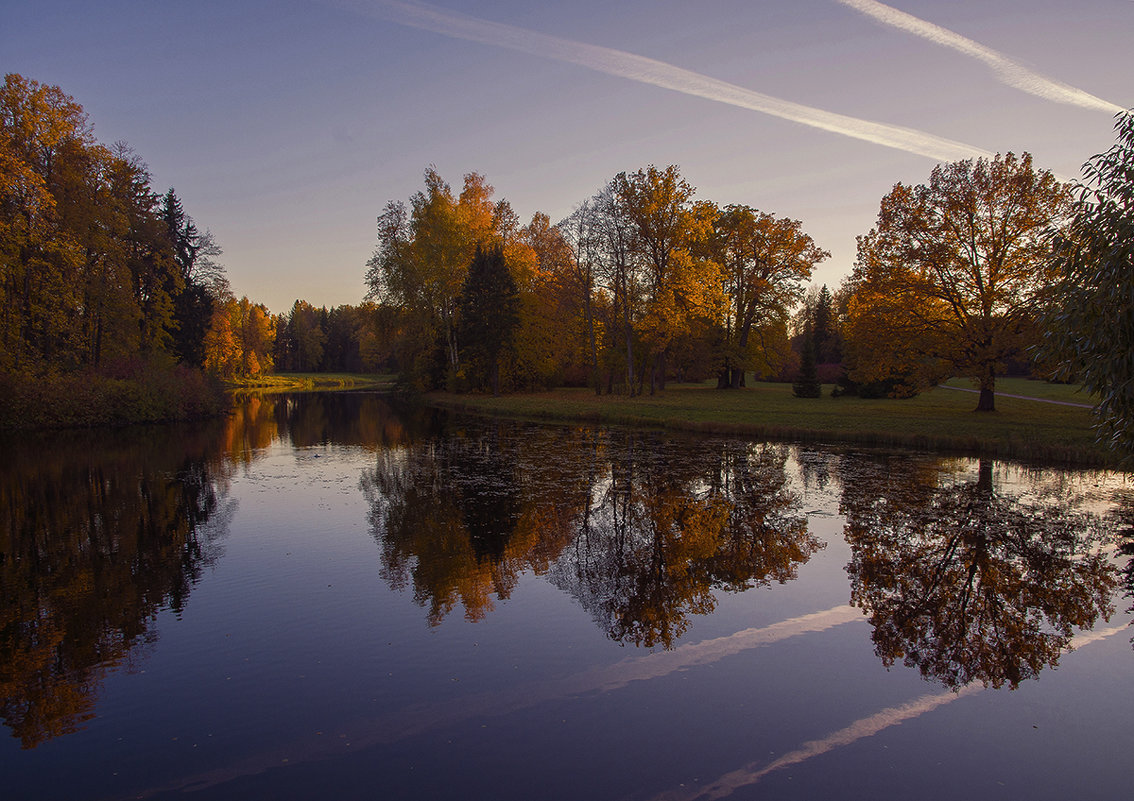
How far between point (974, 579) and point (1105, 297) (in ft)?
14.4

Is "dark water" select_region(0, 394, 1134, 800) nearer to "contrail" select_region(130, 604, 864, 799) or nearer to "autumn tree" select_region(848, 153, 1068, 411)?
"contrail" select_region(130, 604, 864, 799)

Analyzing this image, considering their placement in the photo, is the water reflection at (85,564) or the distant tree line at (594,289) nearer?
the water reflection at (85,564)

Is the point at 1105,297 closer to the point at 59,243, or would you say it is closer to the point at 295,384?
the point at 59,243

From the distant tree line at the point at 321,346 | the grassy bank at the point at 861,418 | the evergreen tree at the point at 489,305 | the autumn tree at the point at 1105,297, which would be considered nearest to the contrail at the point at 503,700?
the autumn tree at the point at 1105,297

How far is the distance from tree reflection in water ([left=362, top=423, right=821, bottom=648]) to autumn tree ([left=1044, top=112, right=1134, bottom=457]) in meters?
4.67

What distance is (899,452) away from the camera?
20.8m

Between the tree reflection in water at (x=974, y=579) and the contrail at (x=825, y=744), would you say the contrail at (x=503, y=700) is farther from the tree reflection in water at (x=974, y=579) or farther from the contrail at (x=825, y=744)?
the contrail at (x=825, y=744)

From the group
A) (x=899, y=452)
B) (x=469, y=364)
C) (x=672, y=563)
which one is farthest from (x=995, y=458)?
(x=469, y=364)

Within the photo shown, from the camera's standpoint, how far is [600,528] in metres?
12.5

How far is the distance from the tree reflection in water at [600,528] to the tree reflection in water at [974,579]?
1.46 m

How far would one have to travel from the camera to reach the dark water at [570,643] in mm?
5266

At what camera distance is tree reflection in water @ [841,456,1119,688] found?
743 cm

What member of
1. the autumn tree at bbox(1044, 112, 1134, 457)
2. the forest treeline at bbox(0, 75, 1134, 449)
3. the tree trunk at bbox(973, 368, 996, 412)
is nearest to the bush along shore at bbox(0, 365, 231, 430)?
the forest treeline at bbox(0, 75, 1134, 449)

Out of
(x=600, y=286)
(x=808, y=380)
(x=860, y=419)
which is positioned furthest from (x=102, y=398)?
(x=808, y=380)
